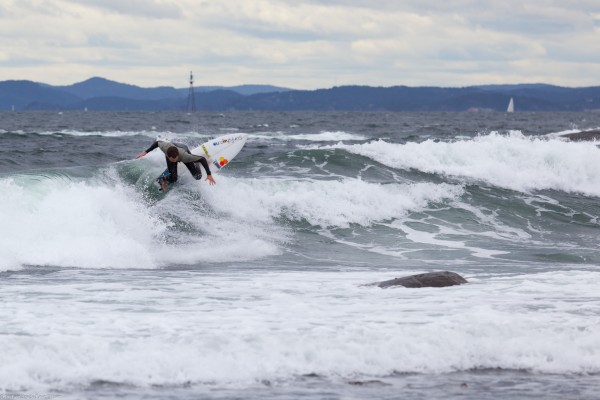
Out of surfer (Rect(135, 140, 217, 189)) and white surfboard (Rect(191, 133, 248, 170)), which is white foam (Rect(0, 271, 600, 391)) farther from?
white surfboard (Rect(191, 133, 248, 170))

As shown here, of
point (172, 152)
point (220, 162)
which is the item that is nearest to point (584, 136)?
point (220, 162)

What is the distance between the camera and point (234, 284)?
12422 millimetres

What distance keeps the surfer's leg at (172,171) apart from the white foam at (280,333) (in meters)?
7.42

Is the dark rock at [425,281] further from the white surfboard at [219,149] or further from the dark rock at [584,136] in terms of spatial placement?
the dark rock at [584,136]

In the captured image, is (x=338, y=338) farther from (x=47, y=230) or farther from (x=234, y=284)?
(x=47, y=230)

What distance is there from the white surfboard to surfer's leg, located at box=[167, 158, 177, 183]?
199 centimetres

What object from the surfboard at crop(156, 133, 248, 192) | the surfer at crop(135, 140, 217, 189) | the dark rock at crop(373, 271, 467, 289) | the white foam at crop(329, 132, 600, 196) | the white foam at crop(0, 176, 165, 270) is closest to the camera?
the dark rock at crop(373, 271, 467, 289)

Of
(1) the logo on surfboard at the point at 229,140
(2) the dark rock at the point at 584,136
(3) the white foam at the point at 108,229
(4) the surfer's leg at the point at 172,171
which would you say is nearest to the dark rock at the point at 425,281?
(3) the white foam at the point at 108,229

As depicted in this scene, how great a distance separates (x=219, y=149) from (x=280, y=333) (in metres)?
13.3

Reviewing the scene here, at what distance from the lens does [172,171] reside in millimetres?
19203

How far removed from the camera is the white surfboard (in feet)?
70.9

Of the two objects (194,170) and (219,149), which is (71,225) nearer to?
(194,170)

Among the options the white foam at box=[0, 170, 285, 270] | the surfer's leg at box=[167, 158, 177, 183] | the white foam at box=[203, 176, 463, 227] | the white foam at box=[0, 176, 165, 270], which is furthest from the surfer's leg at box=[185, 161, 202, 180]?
the white foam at box=[0, 176, 165, 270]

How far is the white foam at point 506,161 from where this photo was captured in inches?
1120
